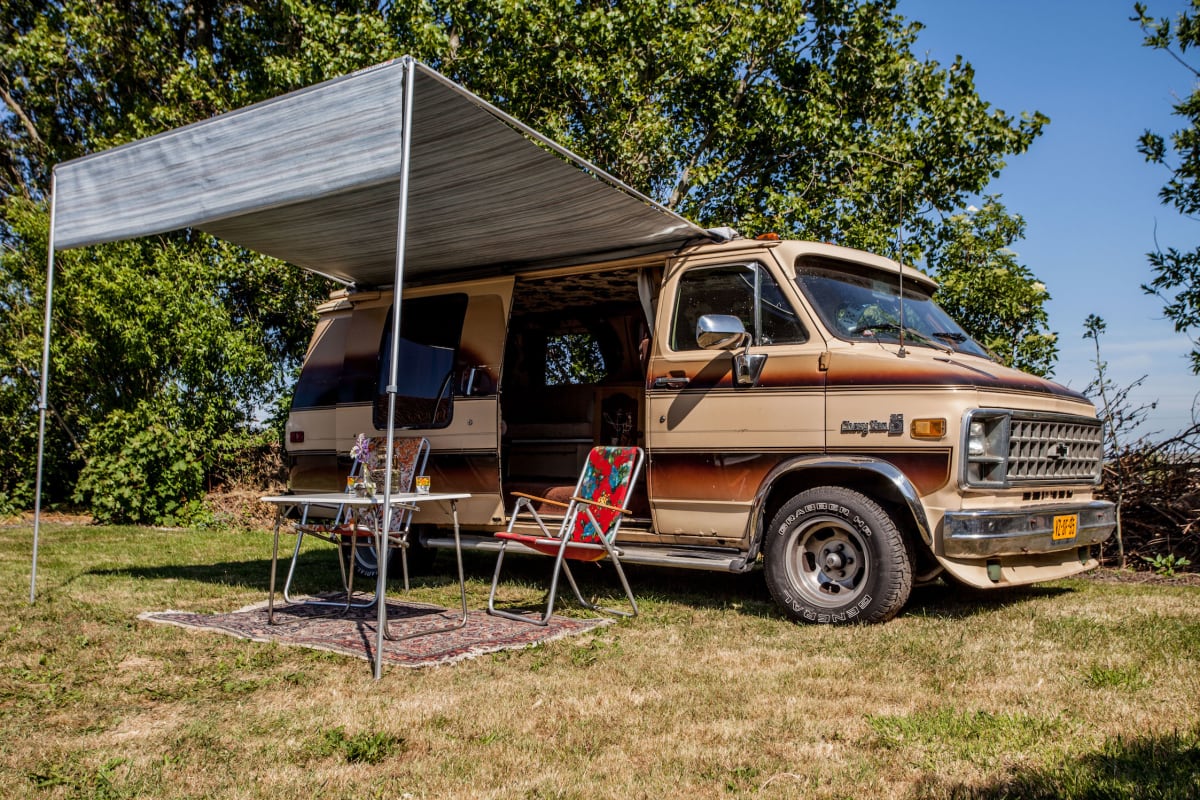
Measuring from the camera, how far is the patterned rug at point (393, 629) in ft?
16.8

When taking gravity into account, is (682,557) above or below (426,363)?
below

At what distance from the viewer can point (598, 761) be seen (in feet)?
11.3

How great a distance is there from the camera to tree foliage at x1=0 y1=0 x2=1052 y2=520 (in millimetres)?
11797

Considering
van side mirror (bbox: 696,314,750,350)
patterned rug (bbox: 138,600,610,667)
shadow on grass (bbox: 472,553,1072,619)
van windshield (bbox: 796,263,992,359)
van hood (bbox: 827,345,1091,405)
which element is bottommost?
patterned rug (bbox: 138,600,610,667)

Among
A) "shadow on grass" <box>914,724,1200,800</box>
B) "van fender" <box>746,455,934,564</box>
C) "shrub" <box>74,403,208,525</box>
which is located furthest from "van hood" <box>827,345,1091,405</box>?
"shrub" <box>74,403,208,525</box>

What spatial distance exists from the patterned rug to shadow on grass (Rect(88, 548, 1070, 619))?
1.11m

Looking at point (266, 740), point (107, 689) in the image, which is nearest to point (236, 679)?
point (107, 689)

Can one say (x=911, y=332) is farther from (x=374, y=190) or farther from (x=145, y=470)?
(x=145, y=470)

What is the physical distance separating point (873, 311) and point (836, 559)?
1.68 m

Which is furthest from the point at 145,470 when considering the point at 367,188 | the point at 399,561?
the point at 367,188

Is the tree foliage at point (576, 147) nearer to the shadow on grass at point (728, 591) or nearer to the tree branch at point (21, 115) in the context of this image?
the tree branch at point (21, 115)

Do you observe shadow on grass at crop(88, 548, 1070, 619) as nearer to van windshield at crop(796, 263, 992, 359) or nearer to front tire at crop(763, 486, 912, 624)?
front tire at crop(763, 486, 912, 624)

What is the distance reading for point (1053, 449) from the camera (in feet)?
20.1

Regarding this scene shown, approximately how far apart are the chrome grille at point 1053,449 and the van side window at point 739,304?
136 cm
